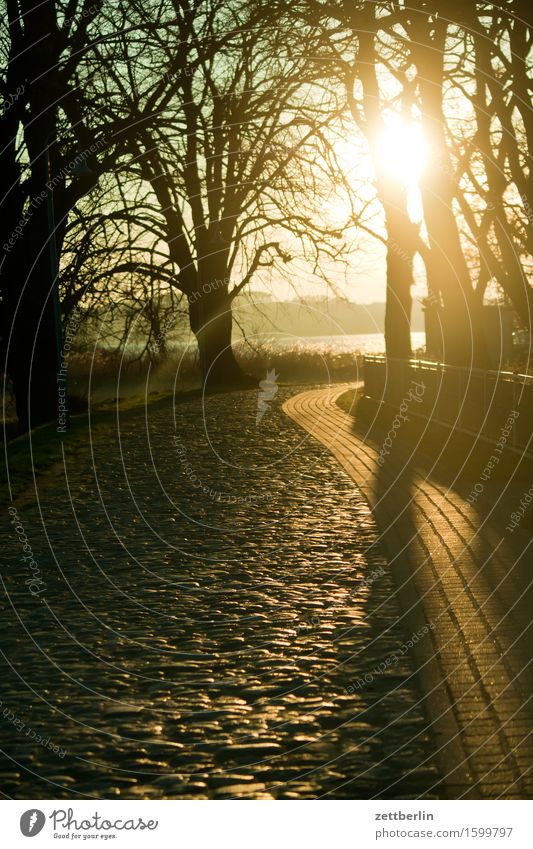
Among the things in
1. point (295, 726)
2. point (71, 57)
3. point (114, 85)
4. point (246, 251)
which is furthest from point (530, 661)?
point (246, 251)

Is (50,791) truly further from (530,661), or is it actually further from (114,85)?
(114,85)

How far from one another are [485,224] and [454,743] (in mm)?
30702
